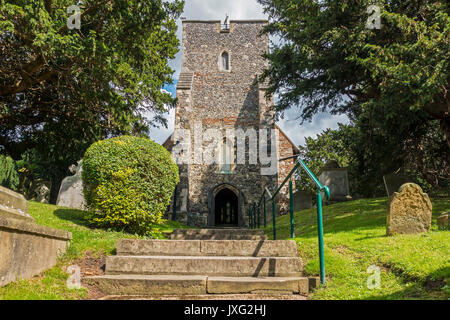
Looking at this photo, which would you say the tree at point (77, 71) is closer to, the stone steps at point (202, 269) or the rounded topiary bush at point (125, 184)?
the rounded topiary bush at point (125, 184)

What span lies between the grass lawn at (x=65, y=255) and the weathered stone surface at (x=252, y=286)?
121 centimetres

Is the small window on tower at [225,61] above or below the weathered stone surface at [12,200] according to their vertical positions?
above

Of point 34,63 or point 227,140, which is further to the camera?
point 227,140

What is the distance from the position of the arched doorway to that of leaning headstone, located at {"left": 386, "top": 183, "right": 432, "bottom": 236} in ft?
37.8

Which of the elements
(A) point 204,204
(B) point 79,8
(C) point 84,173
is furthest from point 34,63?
(A) point 204,204

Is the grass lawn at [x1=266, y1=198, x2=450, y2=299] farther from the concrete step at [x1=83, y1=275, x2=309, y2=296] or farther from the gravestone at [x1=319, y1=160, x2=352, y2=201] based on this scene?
the gravestone at [x1=319, y1=160, x2=352, y2=201]

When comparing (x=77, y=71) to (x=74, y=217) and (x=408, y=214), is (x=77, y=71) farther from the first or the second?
(x=408, y=214)

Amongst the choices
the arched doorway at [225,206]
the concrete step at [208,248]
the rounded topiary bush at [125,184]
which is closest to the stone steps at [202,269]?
the concrete step at [208,248]

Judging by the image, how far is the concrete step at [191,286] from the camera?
3.11 meters

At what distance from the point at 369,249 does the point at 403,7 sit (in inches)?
259

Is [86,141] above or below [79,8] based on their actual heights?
below

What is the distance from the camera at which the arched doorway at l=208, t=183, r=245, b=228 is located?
631 inches
